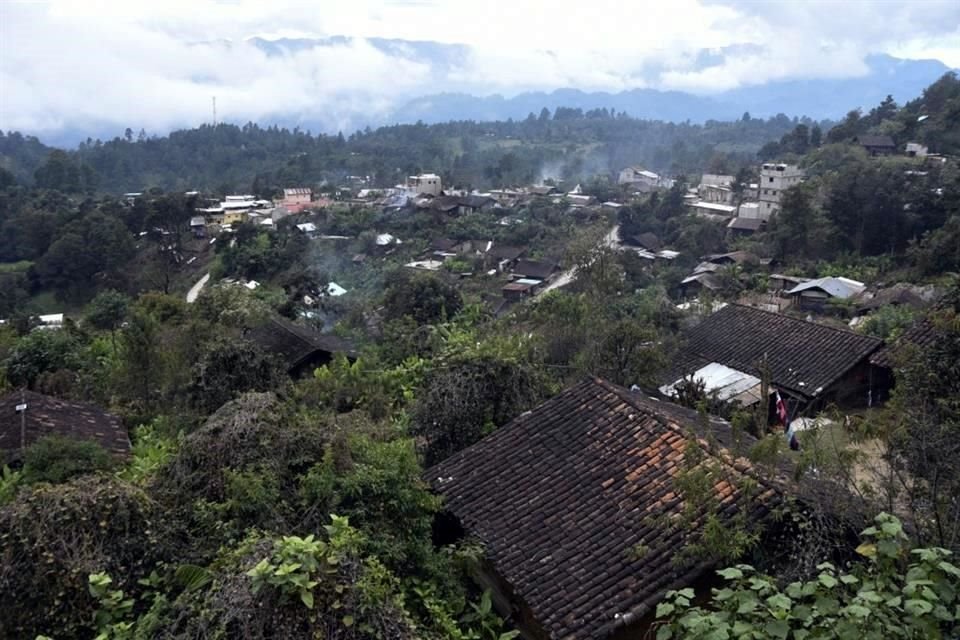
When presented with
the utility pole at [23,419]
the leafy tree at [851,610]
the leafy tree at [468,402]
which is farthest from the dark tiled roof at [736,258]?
the leafy tree at [851,610]

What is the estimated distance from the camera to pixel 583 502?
7742mm

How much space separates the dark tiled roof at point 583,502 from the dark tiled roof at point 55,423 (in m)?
7.63

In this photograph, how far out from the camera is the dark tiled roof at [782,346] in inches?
606

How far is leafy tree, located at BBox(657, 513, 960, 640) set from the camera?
3.44 meters

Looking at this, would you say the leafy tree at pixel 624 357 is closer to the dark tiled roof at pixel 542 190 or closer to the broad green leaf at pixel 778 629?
the broad green leaf at pixel 778 629

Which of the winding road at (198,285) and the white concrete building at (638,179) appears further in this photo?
the white concrete building at (638,179)

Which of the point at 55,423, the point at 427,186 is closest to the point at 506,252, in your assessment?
the point at 427,186

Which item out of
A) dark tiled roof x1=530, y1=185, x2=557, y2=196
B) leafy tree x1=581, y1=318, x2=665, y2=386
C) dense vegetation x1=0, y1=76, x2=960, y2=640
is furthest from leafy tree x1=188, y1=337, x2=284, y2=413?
dark tiled roof x1=530, y1=185, x2=557, y2=196

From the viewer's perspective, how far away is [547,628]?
6.39m

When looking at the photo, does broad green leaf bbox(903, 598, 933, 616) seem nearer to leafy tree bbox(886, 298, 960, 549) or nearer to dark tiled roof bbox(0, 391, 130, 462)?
leafy tree bbox(886, 298, 960, 549)

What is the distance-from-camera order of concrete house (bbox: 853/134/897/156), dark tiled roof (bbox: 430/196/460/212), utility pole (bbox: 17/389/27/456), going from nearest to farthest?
1. utility pole (bbox: 17/389/27/456)
2. concrete house (bbox: 853/134/897/156)
3. dark tiled roof (bbox: 430/196/460/212)

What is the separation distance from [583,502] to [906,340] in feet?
29.2

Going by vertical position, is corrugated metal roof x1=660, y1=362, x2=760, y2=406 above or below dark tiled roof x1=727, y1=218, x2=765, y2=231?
below

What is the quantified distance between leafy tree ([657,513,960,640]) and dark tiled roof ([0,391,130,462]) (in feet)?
38.2
